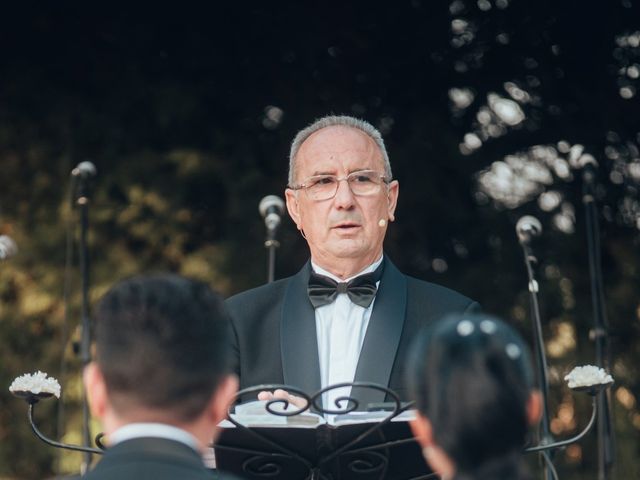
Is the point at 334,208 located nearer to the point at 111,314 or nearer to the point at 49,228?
the point at 111,314

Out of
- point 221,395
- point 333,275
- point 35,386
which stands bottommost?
point 221,395

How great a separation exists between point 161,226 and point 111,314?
189 inches

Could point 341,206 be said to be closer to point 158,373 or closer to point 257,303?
point 257,303

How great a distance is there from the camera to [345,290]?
3.54 metres

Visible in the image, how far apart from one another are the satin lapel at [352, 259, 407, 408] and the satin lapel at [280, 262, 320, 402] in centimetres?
15

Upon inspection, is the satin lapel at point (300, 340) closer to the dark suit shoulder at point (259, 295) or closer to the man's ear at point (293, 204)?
the dark suit shoulder at point (259, 295)

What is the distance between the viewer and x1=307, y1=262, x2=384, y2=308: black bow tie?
11.6 ft

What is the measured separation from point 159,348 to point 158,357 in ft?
0.05

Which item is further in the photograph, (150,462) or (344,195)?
(344,195)

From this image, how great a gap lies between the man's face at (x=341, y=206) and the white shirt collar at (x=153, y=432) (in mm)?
1974

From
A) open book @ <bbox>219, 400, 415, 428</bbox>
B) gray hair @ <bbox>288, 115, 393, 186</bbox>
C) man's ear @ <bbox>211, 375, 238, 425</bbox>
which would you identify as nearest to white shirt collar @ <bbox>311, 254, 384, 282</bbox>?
gray hair @ <bbox>288, 115, 393, 186</bbox>

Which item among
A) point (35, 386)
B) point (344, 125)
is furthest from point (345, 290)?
point (35, 386)

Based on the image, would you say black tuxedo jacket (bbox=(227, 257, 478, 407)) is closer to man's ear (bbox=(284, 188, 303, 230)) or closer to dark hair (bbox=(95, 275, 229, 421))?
man's ear (bbox=(284, 188, 303, 230))

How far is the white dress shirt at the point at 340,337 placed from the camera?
11.2 feet
